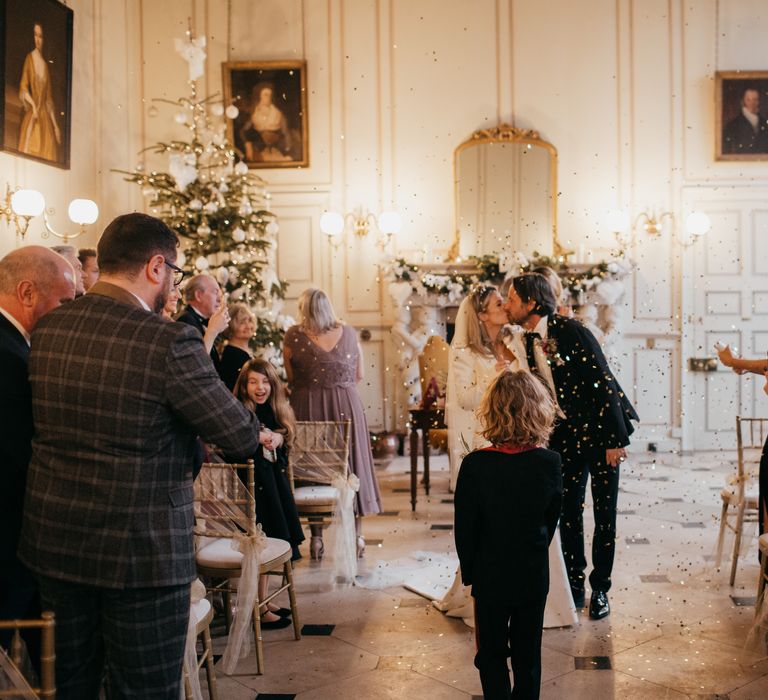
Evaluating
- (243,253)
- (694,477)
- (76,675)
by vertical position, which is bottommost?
(694,477)

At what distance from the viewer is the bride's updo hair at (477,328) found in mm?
4691

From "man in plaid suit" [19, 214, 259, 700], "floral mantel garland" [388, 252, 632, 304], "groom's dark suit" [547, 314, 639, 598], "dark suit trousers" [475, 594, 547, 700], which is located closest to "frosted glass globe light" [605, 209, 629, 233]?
"floral mantel garland" [388, 252, 632, 304]

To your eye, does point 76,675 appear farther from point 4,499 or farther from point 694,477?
point 694,477

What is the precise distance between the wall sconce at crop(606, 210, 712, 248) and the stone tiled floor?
4.69 m

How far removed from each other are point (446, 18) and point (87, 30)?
3.85 metres

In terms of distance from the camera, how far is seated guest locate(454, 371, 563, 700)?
2.90m

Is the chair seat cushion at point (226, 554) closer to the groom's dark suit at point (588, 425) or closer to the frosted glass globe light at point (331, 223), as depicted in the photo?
the groom's dark suit at point (588, 425)

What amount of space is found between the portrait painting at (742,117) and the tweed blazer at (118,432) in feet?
30.2

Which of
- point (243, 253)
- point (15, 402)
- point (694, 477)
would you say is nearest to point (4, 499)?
point (15, 402)

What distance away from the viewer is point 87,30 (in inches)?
352

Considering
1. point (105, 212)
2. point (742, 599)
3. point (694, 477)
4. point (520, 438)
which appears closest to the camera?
point (520, 438)

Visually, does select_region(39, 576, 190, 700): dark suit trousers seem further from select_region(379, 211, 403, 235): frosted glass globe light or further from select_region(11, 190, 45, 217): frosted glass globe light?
select_region(379, 211, 403, 235): frosted glass globe light

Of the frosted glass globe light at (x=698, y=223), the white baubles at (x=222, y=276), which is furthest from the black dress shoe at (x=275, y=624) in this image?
the frosted glass globe light at (x=698, y=223)

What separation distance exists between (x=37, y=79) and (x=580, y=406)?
18.8 ft
